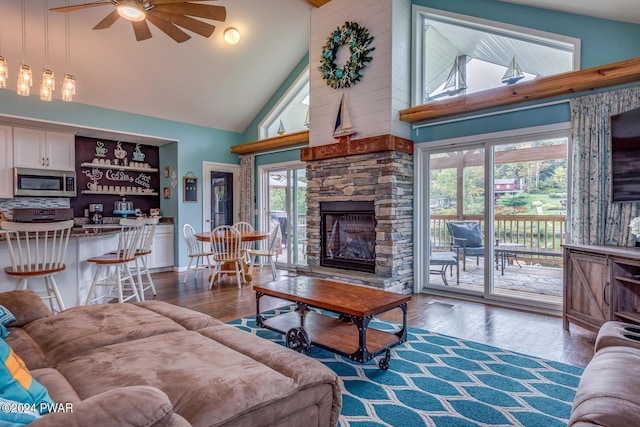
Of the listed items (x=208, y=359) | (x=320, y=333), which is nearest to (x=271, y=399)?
(x=208, y=359)

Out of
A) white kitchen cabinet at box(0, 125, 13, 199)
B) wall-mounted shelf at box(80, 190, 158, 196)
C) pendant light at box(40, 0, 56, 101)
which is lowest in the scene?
wall-mounted shelf at box(80, 190, 158, 196)

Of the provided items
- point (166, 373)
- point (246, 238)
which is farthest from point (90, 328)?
point (246, 238)

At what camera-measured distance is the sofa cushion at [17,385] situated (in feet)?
3.08

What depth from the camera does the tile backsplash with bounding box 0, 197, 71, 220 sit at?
5.38 m

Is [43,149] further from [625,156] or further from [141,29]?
[625,156]

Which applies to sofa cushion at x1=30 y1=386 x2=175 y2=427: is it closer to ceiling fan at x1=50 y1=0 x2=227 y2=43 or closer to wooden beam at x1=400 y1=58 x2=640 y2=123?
ceiling fan at x1=50 y1=0 x2=227 y2=43

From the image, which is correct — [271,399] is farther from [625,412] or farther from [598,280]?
[598,280]

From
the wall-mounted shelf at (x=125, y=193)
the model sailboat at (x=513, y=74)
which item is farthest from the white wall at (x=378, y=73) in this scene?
the wall-mounted shelf at (x=125, y=193)

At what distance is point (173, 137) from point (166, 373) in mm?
6016

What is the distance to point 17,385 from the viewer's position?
3.21 ft

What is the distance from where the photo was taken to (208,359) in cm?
149

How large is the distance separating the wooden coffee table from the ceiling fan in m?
2.58

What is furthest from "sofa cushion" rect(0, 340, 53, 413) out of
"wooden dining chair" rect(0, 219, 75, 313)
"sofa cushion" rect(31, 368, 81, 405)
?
"wooden dining chair" rect(0, 219, 75, 313)

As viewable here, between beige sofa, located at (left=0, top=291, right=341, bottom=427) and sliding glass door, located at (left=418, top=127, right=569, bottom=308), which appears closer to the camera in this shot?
beige sofa, located at (left=0, top=291, right=341, bottom=427)
